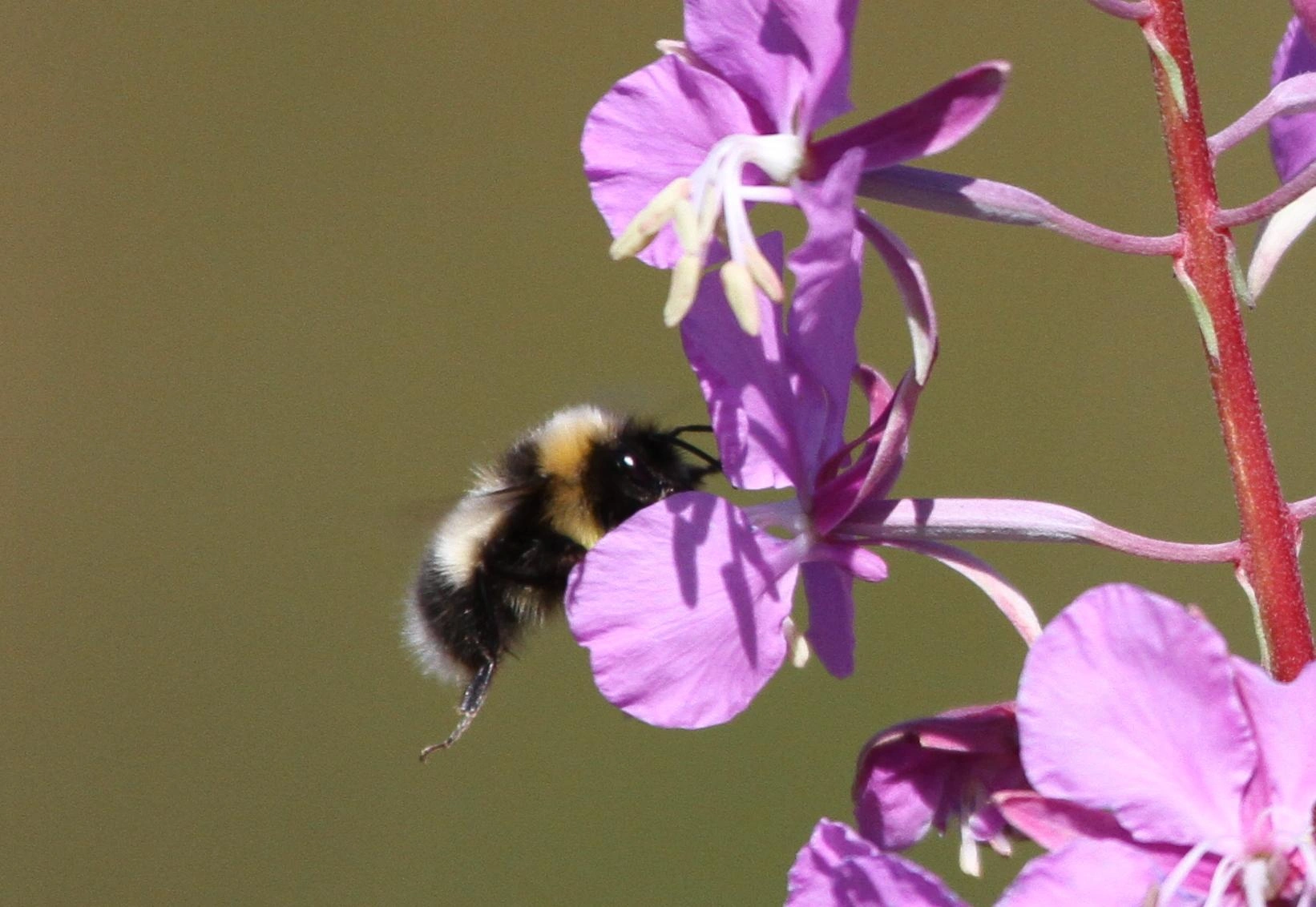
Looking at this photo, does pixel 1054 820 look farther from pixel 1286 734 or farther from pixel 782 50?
pixel 782 50

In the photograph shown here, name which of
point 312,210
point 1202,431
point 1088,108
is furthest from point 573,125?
point 1202,431

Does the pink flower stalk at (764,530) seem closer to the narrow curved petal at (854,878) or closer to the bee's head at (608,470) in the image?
the narrow curved petal at (854,878)

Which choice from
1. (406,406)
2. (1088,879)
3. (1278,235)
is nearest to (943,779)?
(1088,879)

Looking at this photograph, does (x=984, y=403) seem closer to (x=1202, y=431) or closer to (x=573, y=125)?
(x=1202, y=431)

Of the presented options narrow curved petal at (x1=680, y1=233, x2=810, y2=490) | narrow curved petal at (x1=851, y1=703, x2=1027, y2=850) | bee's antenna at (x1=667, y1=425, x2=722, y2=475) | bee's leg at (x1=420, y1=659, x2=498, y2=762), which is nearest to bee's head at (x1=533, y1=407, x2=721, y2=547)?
bee's antenna at (x1=667, y1=425, x2=722, y2=475)

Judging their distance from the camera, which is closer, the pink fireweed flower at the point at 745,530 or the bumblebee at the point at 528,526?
the pink fireweed flower at the point at 745,530

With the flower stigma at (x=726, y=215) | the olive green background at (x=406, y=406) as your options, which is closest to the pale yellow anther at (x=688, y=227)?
the flower stigma at (x=726, y=215)

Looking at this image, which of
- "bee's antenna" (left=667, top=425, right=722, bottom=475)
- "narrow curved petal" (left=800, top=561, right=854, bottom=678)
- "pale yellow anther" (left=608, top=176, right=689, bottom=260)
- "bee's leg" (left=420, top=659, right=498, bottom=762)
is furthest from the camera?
"bee's leg" (left=420, top=659, right=498, bottom=762)

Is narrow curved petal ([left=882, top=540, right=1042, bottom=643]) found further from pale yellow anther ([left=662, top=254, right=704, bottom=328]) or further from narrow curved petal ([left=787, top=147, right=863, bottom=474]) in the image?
pale yellow anther ([left=662, top=254, right=704, bottom=328])
